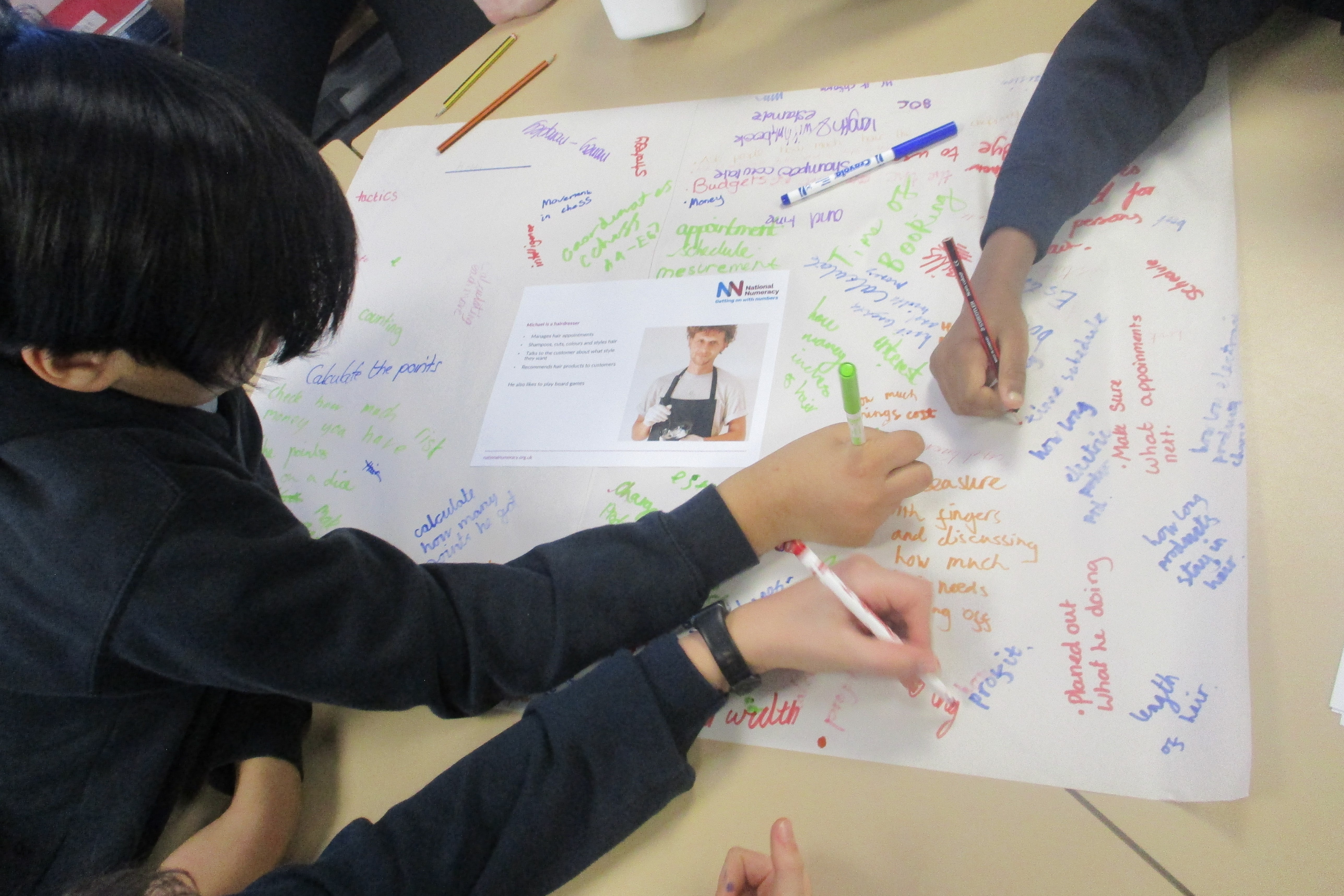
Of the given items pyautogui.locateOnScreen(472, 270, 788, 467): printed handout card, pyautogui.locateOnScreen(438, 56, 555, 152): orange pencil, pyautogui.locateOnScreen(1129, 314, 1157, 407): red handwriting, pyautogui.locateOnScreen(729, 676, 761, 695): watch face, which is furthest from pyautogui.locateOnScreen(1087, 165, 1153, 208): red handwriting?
pyautogui.locateOnScreen(438, 56, 555, 152): orange pencil

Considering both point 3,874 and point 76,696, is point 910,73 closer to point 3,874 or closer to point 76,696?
point 76,696

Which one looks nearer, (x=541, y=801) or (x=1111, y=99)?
(x=541, y=801)

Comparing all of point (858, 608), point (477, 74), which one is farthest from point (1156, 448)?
point (477, 74)

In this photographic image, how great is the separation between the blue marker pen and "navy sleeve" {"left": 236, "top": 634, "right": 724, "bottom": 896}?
0.44 m

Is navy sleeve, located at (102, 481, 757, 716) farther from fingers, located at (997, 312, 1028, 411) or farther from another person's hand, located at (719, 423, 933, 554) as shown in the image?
fingers, located at (997, 312, 1028, 411)

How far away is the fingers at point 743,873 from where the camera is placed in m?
0.43

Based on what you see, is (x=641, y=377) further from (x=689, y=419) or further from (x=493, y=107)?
(x=493, y=107)

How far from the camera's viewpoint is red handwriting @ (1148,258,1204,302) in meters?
0.55

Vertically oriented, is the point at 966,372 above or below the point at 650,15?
below

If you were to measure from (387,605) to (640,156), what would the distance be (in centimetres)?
54

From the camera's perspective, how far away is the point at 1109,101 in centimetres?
62

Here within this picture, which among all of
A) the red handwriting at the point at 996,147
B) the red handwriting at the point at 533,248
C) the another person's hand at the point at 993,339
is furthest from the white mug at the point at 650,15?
the another person's hand at the point at 993,339

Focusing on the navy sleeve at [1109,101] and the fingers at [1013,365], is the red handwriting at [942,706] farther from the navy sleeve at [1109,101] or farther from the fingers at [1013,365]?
the navy sleeve at [1109,101]

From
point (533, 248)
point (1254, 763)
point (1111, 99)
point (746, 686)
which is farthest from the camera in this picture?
point (533, 248)
